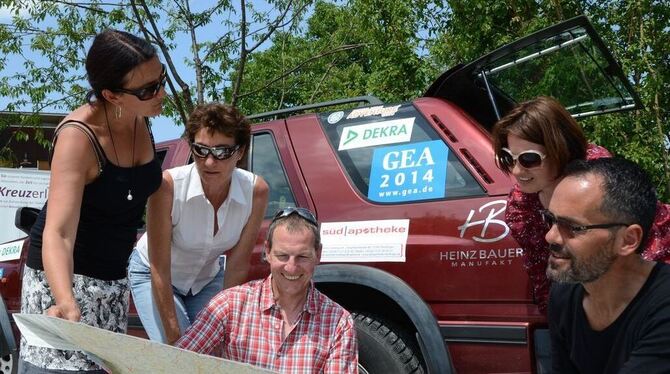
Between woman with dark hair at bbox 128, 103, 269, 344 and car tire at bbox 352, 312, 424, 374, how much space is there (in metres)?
0.74

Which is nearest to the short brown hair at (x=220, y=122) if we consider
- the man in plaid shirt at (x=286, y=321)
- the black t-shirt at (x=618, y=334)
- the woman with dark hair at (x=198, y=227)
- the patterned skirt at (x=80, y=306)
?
the woman with dark hair at (x=198, y=227)

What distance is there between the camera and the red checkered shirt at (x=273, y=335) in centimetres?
261

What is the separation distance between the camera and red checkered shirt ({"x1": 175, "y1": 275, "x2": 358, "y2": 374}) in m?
2.61

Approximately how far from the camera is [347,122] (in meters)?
4.25

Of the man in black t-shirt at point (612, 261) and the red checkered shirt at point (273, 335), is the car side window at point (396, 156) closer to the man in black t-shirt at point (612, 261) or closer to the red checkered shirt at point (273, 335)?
the red checkered shirt at point (273, 335)

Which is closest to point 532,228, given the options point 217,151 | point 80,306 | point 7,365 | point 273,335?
point 273,335

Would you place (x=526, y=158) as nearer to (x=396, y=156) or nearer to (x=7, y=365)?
(x=396, y=156)

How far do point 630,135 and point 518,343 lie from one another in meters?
6.02

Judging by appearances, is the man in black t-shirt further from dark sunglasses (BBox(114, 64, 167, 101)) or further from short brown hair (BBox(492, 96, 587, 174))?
dark sunglasses (BBox(114, 64, 167, 101))

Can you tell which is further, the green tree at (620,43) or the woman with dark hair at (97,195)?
the green tree at (620,43)

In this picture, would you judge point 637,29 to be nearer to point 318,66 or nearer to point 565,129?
point 318,66

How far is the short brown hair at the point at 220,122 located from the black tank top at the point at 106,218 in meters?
0.35

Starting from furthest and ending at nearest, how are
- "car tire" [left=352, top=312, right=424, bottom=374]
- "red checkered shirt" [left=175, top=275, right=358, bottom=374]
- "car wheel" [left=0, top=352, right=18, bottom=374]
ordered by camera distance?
"car wheel" [left=0, top=352, right=18, bottom=374], "car tire" [left=352, top=312, right=424, bottom=374], "red checkered shirt" [left=175, top=275, right=358, bottom=374]

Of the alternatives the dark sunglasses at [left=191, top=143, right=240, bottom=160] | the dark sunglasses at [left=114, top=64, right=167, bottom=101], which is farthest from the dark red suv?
the dark sunglasses at [left=114, top=64, right=167, bottom=101]
